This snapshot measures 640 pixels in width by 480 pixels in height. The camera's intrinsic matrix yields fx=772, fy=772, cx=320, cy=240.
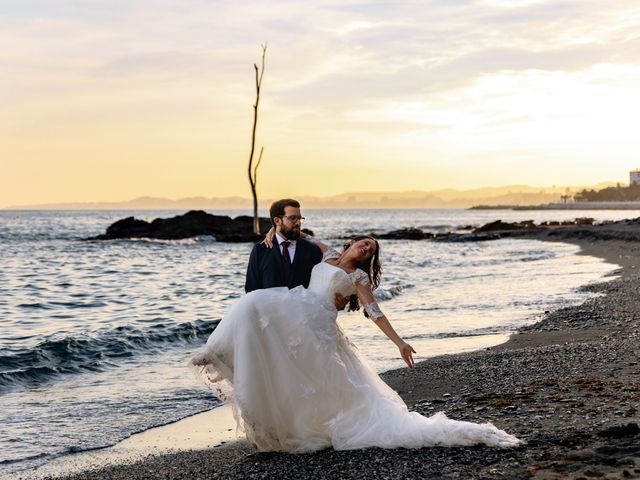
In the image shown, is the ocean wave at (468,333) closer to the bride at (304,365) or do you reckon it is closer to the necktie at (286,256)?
the bride at (304,365)

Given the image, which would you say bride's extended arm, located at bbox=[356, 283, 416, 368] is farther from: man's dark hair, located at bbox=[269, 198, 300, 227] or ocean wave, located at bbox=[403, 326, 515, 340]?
ocean wave, located at bbox=[403, 326, 515, 340]

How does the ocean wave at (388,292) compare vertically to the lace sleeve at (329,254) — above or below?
below

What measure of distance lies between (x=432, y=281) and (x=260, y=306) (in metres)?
19.7

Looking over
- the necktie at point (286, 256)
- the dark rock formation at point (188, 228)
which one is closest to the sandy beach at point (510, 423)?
the necktie at point (286, 256)

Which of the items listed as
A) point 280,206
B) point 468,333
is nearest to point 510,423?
point 280,206

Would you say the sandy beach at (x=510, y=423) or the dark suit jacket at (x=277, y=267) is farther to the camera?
the dark suit jacket at (x=277, y=267)

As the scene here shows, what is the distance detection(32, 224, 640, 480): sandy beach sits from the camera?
5152 millimetres

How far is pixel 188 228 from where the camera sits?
55375 mm

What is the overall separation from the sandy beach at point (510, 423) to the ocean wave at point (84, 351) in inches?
183

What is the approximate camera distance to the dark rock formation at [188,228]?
53812 mm

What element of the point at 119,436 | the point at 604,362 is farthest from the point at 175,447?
the point at 604,362

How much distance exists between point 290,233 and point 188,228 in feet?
164

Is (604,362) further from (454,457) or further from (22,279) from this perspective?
(22,279)

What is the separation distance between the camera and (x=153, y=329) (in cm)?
1477
